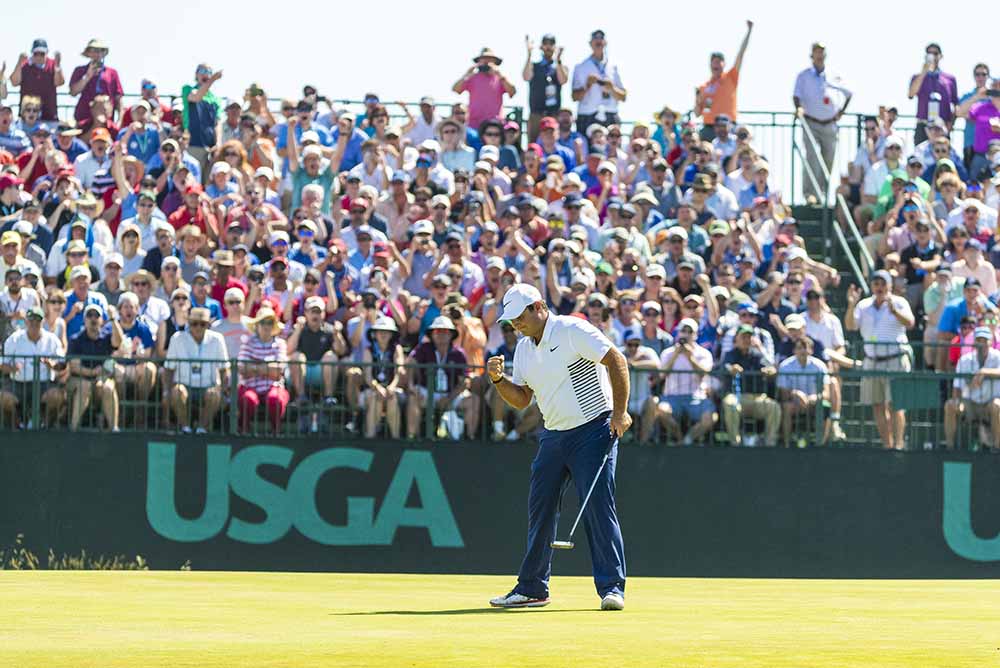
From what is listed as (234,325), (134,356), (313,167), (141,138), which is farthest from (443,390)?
(141,138)

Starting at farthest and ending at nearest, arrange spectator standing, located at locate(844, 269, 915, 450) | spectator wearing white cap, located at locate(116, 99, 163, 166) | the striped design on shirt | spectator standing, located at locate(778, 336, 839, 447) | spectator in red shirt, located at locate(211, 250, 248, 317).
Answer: spectator wearing white cap, located at locate(116, 99, 163, 166)
spectator in red shirt, located at locate(211, 250, 248, 317)
spectator standing, located at locate(844, 269, 915, 450)
spectator standing, located at locate(778, 336, 839, 447)
the striped design on shirt

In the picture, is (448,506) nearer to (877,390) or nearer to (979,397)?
(877,390)

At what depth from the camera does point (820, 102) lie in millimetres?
26672

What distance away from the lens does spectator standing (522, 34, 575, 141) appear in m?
26.3

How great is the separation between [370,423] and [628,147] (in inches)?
304

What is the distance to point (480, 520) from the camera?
19.0 metres

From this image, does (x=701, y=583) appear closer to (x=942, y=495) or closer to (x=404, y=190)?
(x=942, y=495)

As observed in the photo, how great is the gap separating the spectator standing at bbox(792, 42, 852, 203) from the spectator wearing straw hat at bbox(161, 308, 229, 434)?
1067 centimetres

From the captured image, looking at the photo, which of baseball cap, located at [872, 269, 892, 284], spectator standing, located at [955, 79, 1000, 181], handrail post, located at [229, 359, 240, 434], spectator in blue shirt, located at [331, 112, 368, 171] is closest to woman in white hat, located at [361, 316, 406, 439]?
handrail post, located at [229, 359, 240, 434]

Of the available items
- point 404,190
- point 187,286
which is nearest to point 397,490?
point 187,286

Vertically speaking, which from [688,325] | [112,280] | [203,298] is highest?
[112,280]

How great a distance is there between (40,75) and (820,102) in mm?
10595

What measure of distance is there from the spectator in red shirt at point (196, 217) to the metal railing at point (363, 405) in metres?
3.69

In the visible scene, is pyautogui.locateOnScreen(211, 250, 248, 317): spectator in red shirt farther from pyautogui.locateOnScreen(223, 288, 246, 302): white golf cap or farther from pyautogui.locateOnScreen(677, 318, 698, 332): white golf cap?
pyautogui.locateOnScreen(677, 318, 698, 332): white golf cap
